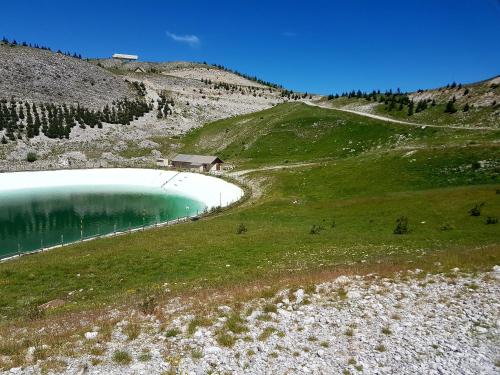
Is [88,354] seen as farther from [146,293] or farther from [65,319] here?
[146,293]

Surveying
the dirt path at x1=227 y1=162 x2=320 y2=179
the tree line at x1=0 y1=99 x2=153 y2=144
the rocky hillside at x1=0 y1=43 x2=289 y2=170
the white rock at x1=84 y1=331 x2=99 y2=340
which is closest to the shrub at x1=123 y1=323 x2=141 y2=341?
the white rock at x1=84 y1=331 x2=99 y2=340

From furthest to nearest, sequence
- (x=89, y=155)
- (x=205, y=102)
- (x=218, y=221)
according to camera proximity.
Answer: (x=205, y=102)
(x=89, y=155)
(x=218, y=221)

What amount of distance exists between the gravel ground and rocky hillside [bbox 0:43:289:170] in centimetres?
10269

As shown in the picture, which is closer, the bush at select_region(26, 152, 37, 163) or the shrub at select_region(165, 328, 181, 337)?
the shrub at select_region(165, 328, 181, 337)

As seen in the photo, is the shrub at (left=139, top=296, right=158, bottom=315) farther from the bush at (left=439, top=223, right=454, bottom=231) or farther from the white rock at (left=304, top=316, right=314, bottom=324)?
the bush at (left=439, top=223, right=454, bottom=231)

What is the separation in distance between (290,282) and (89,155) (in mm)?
107844

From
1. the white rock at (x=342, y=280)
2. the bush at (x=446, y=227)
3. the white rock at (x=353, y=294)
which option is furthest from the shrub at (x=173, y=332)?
the bush at (x=446, y=227)

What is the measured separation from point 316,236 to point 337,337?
75.4ft

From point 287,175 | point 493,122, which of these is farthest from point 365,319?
point 493,122

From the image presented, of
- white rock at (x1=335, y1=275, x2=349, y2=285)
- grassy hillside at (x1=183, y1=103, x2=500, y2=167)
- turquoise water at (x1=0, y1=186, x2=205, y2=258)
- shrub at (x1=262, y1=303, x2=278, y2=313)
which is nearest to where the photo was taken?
shrub at (x1=262, y1=303, x2=278, y2=313)

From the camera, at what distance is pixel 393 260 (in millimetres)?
24219

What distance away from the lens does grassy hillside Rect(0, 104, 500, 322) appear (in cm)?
2406

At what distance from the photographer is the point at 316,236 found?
122 ft

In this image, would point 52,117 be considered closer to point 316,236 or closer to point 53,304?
point 316,236
